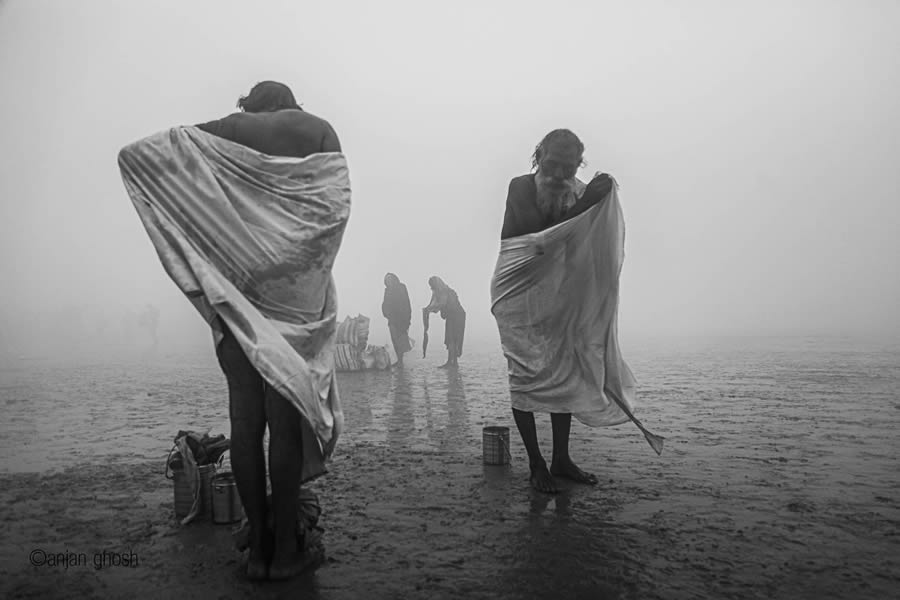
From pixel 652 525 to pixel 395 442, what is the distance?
8.44 feet

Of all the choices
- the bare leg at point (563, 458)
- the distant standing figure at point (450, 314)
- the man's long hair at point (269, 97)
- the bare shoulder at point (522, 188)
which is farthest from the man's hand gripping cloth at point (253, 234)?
the distant standing figure at point (450, 314)

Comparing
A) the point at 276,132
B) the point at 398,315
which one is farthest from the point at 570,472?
the point at 398,315

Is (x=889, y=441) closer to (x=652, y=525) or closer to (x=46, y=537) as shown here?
(x=652, y=525)

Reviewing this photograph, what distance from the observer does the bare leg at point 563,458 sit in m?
3.71

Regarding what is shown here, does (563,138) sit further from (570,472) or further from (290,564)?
(290,564)

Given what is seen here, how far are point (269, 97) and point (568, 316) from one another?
235cm

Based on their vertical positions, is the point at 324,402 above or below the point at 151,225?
below

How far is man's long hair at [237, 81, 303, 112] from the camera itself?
2.71 metres

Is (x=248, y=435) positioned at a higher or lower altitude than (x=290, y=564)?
higher

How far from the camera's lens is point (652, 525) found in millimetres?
2840

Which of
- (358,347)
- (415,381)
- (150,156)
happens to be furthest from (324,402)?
(358,347)

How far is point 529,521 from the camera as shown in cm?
294

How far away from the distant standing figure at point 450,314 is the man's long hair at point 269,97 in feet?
38.4

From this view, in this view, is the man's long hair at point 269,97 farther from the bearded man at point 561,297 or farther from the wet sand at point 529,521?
the wet sand at point 529,521
